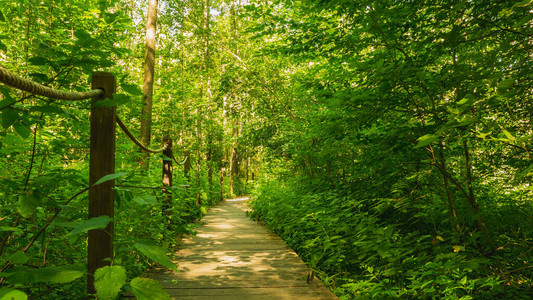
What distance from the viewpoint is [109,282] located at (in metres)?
1.09

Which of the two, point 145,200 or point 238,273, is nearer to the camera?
point 145,200

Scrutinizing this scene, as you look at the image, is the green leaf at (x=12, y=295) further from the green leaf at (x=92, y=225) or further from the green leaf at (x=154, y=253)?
the green leaf at (x=154, y=253)

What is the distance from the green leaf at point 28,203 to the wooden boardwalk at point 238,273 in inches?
79.7

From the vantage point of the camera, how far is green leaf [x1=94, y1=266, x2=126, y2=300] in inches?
41.7

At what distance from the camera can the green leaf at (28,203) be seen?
128 cm

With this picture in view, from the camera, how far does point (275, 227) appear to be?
22.4 feet

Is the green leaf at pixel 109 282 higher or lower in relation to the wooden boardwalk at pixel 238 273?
higher

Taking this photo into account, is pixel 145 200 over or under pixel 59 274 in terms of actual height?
over

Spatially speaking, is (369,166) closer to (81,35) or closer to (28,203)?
(81,35)

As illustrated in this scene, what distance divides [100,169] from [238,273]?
262 centimetres

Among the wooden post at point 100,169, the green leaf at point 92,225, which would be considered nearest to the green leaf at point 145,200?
the green leaf at point 92,225

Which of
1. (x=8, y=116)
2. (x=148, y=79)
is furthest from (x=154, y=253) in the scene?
(x=148, y=79)

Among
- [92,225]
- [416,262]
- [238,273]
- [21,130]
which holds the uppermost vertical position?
[21,130]

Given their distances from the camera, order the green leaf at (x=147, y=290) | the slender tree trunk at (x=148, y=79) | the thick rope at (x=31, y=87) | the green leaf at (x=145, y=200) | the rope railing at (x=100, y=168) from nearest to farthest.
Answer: the thick rope at (x=31, y=87) < the green leaf at (x=147, y=290) < the green leaf at (x=145, y=200) < the rope railing at (x=100, y=168) < the slender tree trunk at (x=148, y=79)
